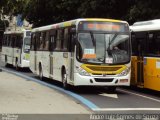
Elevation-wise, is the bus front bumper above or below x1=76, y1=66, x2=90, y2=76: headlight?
below

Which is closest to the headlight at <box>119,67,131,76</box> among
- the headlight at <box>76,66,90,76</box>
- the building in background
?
the headlight at <box>76,66,90,76</box>

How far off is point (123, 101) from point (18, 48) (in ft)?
58.3

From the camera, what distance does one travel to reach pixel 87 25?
18422 mm

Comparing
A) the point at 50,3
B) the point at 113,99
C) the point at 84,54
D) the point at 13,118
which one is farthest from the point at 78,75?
the point at 50,3

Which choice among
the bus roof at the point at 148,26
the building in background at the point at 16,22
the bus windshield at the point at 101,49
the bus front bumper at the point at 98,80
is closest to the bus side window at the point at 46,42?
the building in background at the point at 16,22

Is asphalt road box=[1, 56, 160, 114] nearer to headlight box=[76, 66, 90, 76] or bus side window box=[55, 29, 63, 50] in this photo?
headlight box=[76, 66, 90, 76]

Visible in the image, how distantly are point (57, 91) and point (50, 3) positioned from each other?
23.5 m

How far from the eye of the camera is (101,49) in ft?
59.3

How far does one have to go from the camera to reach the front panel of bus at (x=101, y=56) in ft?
59.0

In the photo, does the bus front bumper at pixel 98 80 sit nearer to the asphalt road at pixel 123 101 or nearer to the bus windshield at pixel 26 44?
the asphalt road at pixel 123 101

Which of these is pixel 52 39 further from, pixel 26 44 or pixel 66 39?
pixel 26 44

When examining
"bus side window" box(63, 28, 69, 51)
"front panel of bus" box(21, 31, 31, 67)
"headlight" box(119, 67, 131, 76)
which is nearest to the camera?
"headlight" box(119, 67, 131, 76)

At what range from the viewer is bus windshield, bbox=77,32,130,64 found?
18.0 meters

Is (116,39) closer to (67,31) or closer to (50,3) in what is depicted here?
(67,31)
